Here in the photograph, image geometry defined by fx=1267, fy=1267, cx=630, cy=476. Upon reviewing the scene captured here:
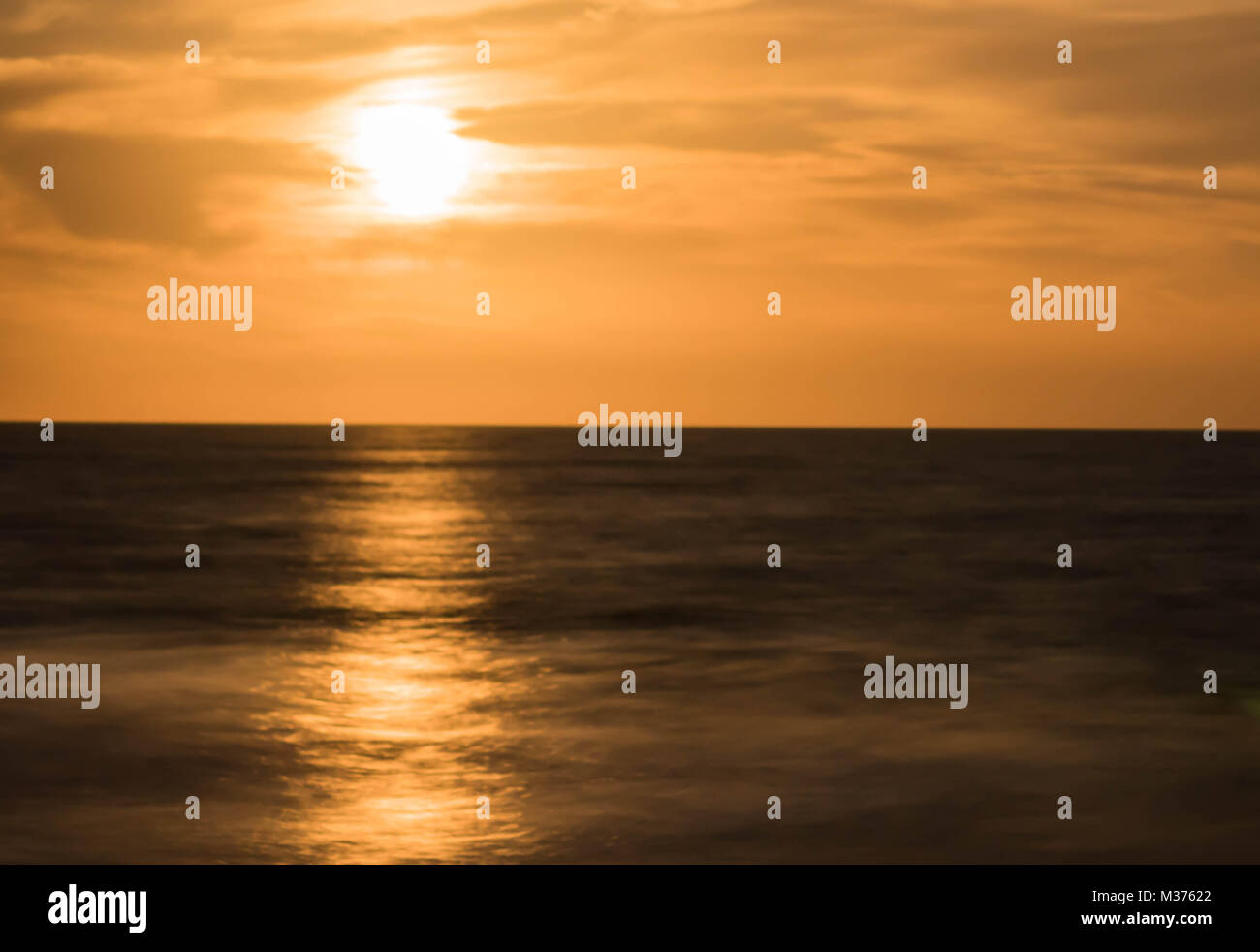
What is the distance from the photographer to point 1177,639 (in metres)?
29.2

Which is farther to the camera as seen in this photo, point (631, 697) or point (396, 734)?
point (631, 697)

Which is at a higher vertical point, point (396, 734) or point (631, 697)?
point (631, 697)

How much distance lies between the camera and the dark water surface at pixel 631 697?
46.7ft

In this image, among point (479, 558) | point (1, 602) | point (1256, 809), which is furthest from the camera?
point (479, 558)

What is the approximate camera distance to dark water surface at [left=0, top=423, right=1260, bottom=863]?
14.2 m

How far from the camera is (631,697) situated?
21.7 m

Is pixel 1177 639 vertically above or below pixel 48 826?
above
